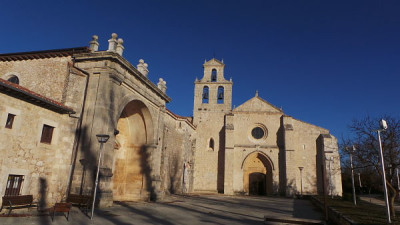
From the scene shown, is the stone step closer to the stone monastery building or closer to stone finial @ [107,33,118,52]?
the stone monastery building

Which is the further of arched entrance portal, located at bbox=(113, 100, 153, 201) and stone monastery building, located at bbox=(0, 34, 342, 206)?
arched entrance portal, located at bbox=(113, 100, 153, 201)

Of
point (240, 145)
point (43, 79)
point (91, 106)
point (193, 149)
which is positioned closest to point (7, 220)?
point (91, 106)

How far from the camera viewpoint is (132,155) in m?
16.7

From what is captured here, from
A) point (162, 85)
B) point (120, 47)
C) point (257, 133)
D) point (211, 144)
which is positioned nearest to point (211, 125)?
point (211, 144)

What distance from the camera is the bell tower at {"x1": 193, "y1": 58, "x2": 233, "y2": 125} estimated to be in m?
32.8

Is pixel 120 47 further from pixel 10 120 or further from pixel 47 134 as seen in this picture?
pixel 10 120

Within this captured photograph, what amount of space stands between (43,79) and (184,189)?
56.9 ft

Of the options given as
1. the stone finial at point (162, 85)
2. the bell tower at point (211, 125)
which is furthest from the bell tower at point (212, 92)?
the stone finial at point (162, 85)

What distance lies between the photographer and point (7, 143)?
368 inches

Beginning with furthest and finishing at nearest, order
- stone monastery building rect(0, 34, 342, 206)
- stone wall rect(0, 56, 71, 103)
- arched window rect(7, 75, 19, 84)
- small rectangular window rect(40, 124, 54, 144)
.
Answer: arched window rect(7, 75, 19, 84), stone wall rect(0, 56, 71, 103), small rectangular window rect(40, 124, 54, 144), stone monastery building rect(0, 34, 342, 206)

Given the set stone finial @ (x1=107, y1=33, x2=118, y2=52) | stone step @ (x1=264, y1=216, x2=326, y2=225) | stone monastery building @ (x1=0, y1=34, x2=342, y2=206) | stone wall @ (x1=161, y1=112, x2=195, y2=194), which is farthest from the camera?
stone wall @ (x1=161, y1=112, x2=195, y2=194)

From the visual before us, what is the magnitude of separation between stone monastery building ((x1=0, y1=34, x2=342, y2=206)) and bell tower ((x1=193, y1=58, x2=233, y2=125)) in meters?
0.12

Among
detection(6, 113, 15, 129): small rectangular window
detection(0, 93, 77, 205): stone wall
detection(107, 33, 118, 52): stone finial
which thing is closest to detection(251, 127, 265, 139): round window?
detection(107, 33, 118, 52): stone finial

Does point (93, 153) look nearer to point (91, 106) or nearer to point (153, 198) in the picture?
point (91, 106)
